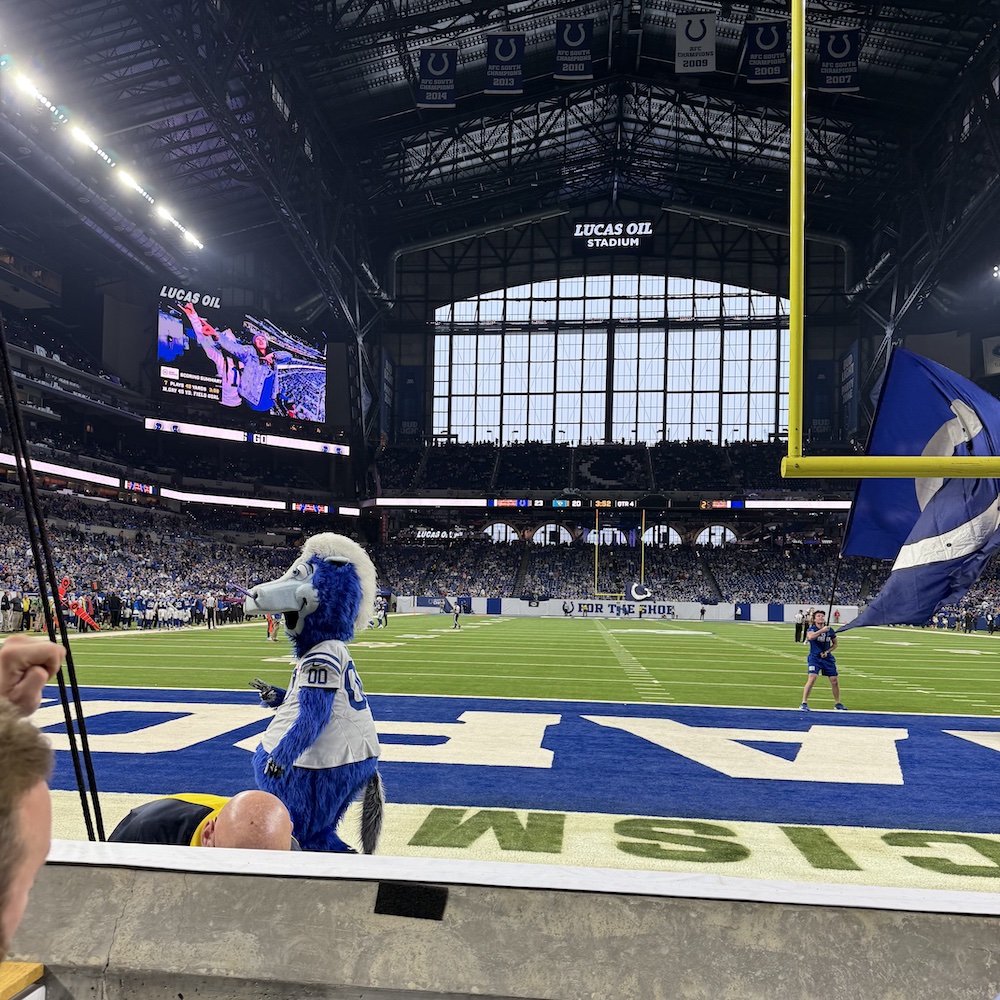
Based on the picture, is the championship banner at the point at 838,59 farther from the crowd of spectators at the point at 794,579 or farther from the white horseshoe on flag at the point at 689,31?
the crowd of spectators at the point at 794,579

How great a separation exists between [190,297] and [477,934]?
1616 inches

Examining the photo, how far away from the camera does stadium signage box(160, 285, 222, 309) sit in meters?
37.8

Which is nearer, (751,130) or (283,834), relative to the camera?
(283,834)

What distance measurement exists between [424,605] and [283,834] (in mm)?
40565

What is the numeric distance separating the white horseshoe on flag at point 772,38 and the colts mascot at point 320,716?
22.5m

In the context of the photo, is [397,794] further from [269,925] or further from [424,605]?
[424,605]

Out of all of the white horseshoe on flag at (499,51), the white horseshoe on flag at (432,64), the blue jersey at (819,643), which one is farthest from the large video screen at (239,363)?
the blue jersey at (819,643)

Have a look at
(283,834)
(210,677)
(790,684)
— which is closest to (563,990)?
(283,834)

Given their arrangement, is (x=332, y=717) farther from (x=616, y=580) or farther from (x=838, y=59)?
(x=616, y=580)

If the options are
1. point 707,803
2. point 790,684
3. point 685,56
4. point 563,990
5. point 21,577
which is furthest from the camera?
point 21,577

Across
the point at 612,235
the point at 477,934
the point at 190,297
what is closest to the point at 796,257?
the point at 477,934

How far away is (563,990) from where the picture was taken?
1.72 metres

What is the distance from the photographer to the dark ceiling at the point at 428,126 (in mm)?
21922

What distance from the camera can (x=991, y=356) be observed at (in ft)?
134
